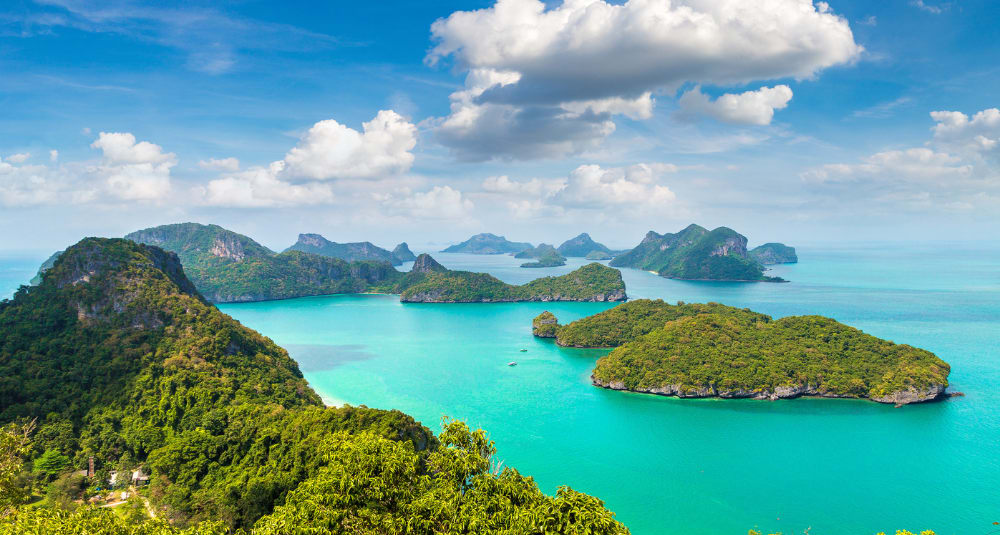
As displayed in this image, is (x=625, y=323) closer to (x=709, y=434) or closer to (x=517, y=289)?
(x=709, y=434)

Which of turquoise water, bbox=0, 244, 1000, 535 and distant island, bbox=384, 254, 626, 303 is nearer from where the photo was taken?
turquoise water, bbox=0, 244, 1000, 535

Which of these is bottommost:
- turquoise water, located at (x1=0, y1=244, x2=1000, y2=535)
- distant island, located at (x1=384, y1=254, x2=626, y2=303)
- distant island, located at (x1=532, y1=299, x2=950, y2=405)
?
turquoise water, located at (x1=0, y1=244, x2=1000, y2=535)

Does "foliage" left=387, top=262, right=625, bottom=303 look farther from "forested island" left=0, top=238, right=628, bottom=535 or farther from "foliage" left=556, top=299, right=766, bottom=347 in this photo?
"forested island" left=0, top=238, right=628, bottom=535

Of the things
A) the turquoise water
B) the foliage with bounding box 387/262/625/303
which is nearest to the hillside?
the foliage with bounding box 387/262/625/303

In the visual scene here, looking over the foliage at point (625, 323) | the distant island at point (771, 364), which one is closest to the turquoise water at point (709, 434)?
the distant island at point (771, 364)

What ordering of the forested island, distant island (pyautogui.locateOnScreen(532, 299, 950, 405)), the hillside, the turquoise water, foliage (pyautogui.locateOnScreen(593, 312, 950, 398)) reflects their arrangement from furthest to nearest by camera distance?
the hillside → foliage (pyautogui.locateOnScreen(593, 312, 950, 398)) → distant island (pyautogui.locateOnScreen(532, 299, 950, 405)) → the turquoise water → the forested island

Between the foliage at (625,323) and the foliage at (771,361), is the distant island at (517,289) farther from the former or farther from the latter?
the foliage at (771,361)
